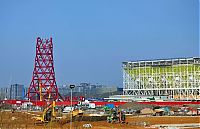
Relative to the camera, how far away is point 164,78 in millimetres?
69688

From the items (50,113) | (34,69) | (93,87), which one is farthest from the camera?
(93,87)

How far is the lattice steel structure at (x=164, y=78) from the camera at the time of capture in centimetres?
6627

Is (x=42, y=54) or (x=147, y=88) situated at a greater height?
(x=42, y=54)

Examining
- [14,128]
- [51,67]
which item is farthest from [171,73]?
[14,128]

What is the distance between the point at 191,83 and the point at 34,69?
2661cm

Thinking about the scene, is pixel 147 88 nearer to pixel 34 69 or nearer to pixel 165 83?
pixel 165 83

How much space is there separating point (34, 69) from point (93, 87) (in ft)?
379

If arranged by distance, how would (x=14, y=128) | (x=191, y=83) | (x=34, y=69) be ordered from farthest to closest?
(x=191, y=83) → (x=34, y=69) → (x=14, y=128)

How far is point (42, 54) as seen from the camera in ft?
209

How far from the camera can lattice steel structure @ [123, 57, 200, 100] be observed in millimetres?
66269

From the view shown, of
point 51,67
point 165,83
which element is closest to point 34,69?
point 51,67

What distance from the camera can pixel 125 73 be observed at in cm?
7400

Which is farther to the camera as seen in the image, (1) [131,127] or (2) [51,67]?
(2) [51,67]

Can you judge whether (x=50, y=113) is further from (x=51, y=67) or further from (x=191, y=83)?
(x=191, y=83)
